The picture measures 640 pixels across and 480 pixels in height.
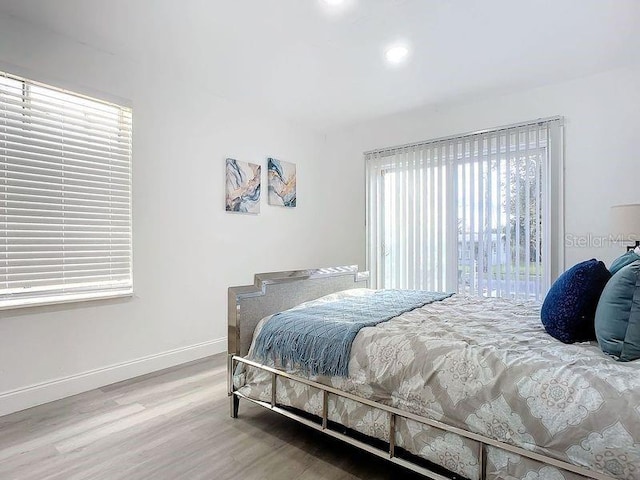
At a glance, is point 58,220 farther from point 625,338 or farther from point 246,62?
point 625,338

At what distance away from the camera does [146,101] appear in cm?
312

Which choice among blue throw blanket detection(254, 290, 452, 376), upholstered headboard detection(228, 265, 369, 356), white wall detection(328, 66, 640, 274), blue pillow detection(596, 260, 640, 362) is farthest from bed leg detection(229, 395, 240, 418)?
white wall detection(328, 66, 640, 274)

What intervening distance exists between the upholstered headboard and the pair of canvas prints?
1463 mm

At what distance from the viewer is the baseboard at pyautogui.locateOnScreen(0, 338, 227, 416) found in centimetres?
242

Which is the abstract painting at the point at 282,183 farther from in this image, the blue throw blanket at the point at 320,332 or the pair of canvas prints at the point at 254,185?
the blue throw blanket at the point at 320,332

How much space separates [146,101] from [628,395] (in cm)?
359

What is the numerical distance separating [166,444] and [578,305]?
2219 millimetres

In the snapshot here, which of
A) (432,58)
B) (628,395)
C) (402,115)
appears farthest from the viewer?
(402,115)

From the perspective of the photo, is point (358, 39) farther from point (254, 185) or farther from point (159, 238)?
point (159, 238)

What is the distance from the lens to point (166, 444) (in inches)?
79.1

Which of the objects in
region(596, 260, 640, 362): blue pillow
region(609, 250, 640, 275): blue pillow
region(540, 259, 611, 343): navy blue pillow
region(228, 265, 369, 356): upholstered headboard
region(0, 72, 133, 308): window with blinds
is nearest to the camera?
region(596, 260, 640, 362): blue pillow

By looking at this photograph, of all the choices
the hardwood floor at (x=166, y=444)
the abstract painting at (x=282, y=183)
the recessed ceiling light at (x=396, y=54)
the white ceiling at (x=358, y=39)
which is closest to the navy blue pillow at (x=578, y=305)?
the hardwood floor at (x=166, y=444)

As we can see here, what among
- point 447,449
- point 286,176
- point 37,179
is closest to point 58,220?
point 37,179

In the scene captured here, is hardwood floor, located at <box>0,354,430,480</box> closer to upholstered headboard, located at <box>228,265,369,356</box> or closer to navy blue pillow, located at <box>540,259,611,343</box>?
upholstered headboard, located at <box>228,265,369,356</box>
